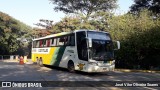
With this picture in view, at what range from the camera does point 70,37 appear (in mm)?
20859

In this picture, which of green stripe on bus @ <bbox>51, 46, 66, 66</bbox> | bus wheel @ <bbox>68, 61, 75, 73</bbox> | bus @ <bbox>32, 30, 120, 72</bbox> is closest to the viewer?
bus @ <bbox>32, 30, 120, 72</bbox>

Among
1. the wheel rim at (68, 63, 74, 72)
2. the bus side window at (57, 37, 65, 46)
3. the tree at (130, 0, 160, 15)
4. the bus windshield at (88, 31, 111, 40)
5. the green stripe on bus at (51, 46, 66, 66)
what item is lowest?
the wheel rim at (68, 63, 74, 72)

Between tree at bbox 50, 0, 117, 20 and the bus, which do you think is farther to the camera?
tree at bbox 50, 0, 117, 20

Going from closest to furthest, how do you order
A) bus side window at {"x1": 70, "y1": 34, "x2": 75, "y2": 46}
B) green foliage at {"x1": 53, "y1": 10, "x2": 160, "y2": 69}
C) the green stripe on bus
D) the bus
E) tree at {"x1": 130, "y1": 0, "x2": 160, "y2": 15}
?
the bus
bus side window at {"x1": 70, "y1": 34, "x2": 75, "y2": 46}
the green stripe on bus
green foliage at {"x1": 53, "y1": 10, "x2": 160, "y2": 69}
tree at {"x1": 130, "y1": 0, "x2": 160, "y2": 15}

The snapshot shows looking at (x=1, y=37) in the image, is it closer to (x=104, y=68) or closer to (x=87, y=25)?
(x=87, y=25)

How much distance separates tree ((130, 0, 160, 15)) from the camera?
45.4 meters

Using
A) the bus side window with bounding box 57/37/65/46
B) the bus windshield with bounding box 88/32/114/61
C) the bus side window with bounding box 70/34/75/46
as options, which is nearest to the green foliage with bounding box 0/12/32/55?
the bus side window with bounding box 57/37/65/46

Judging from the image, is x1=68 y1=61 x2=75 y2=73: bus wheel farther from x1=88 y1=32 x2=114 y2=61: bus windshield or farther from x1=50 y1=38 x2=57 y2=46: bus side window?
x1=50 y1=38 x2=57 y2=46: bus side window

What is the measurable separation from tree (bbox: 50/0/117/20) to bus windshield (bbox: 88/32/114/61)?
2829 cm

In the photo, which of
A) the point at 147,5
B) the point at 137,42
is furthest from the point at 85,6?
the point at 137,42

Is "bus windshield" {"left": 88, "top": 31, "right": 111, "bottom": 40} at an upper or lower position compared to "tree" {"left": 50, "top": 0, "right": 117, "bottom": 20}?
lower

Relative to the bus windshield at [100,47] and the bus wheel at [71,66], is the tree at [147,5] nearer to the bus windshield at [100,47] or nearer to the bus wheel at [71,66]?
the bus wheel at [71,66]

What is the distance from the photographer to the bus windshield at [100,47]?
1827 cm

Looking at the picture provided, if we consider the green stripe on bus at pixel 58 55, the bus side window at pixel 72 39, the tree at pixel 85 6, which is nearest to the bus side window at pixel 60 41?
the green stripe on bus at pixel 58 55
